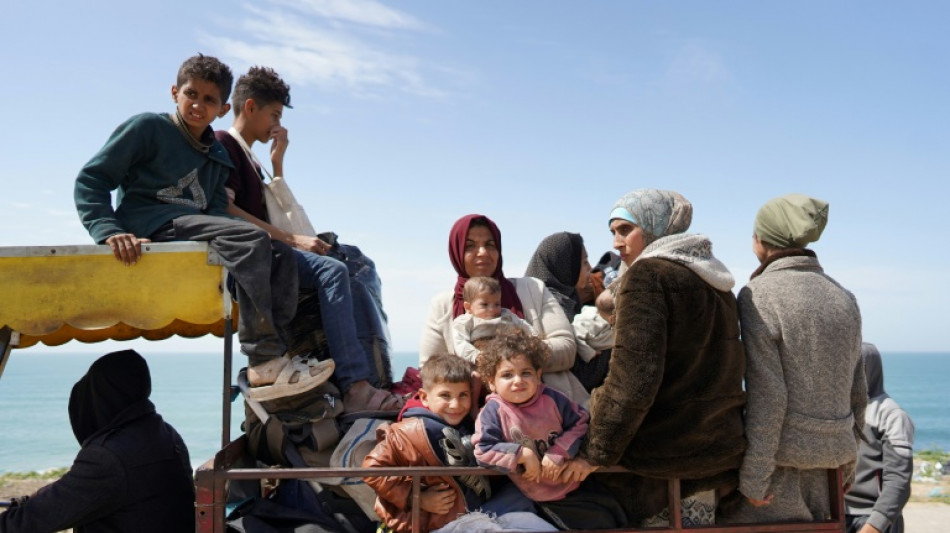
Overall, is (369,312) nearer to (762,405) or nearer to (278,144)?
(278,144)

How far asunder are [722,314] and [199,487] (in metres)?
2.50

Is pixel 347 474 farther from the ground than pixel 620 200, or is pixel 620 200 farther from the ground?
pixel 620 200

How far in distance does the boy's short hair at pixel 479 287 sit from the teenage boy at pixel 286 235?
676 mm

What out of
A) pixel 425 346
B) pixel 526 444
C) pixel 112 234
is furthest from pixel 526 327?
pixel 112 234

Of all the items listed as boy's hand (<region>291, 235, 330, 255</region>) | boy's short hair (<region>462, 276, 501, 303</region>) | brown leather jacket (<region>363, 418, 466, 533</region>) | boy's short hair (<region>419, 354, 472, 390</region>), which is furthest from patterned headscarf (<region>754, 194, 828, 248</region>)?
boy's hand (<region>291, 235, 330, 255</region>)

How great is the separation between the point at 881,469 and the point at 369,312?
12.6ft

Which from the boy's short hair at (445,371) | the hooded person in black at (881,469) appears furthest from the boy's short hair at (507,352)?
the hooded person in black at (881,469)

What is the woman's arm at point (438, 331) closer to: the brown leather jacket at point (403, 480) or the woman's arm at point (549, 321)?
the woman's arm at point (549, 321)

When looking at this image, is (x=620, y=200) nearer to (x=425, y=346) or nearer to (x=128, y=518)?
(x=425, y=346)

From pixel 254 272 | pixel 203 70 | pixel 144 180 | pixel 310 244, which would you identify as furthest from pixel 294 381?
pixel 203 70

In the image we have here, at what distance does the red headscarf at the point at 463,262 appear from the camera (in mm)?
4758

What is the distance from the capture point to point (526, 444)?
12.2 feet

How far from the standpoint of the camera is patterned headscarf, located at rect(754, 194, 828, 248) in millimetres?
3873

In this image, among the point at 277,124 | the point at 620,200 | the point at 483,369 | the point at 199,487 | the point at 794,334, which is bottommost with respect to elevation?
the point at 199,487
